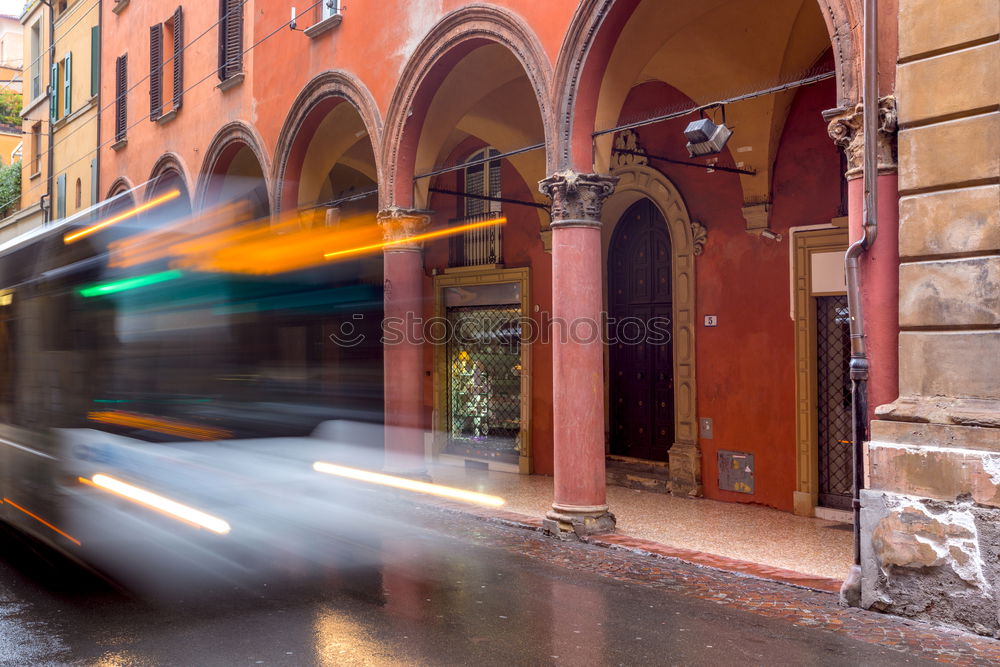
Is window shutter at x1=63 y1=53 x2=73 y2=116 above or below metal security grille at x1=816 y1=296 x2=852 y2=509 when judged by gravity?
above

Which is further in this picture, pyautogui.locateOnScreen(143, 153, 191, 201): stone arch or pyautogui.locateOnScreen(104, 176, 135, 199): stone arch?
pyautogui.locateOnScreen(104, 176, 135, 199): stone arch

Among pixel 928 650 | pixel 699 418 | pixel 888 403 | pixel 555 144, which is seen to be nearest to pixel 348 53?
pixel 555 144

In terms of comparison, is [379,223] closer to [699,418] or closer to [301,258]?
[301,258]

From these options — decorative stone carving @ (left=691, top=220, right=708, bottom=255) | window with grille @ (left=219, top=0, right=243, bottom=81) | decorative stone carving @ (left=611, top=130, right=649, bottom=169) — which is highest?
window with grille @ (left=219, top=0, right=243, bottom=81)

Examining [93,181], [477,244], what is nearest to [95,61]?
[93,181]

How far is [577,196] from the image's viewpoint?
8.72 m

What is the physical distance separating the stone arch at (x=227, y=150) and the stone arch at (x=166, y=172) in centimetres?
71

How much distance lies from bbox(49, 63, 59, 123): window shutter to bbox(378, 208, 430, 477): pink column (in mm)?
18032

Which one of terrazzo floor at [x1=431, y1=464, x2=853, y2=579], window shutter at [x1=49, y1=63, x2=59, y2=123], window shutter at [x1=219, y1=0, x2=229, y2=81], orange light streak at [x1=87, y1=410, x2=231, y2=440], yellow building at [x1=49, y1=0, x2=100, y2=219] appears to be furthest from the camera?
window shutter at [x1=49, y1=63, x2=59, y2=123]

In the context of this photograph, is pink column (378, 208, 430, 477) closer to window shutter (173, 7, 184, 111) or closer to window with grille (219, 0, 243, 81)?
window with grille (219, 0, 243, 81)

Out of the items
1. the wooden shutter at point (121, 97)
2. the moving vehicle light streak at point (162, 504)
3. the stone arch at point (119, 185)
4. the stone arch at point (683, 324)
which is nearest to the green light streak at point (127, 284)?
the moving vehicle light streak at point (162, 504)

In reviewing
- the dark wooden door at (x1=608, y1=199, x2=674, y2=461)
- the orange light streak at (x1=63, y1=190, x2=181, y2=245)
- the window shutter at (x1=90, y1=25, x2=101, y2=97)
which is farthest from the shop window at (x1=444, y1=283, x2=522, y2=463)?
the window shutter at (x1=90, y1=25, x2=101, y2=97)

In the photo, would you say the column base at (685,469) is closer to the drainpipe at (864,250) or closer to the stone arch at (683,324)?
the stone arch at (683,324)

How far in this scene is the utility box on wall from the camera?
10.6 m
